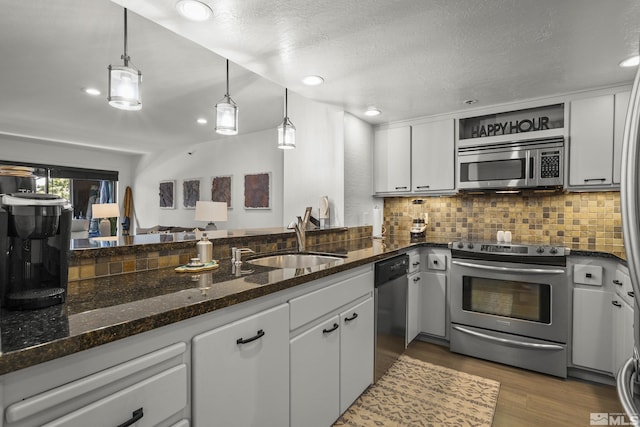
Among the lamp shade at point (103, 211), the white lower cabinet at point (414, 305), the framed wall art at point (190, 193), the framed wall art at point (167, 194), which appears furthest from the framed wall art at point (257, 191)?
the white lower cabinet at point (414, 305)

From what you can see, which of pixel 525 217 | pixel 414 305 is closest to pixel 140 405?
pixel 414 305

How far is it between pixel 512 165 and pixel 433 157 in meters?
0.70

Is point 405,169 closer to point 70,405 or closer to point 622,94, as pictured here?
point 622,94

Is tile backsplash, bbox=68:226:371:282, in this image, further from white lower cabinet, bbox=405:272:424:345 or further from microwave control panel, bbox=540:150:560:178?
microwave control panel, bbox=540:150:560:178

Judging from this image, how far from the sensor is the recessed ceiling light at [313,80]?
2379 mm

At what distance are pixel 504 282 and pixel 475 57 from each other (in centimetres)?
165

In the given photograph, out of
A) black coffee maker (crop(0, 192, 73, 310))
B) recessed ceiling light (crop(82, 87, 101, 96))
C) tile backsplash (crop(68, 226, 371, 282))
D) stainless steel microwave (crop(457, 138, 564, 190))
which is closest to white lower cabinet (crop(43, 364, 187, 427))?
black coffee maker (crop(0, 192, 73, 310))

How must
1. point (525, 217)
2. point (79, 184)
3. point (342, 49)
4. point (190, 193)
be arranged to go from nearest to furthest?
point (342, 49) < point (525, 217) < point (190, 193) < point (79, 184)

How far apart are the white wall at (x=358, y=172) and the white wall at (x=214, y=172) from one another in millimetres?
1816

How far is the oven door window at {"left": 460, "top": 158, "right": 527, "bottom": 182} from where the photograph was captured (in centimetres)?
276

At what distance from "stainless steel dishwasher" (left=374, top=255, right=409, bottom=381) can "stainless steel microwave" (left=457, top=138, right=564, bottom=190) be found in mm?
1056

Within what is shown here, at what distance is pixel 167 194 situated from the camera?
6758 millimetres

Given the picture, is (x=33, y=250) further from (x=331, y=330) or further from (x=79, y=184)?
(x=79, y=184)

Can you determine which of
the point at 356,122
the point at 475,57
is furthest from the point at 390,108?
the point at 475,57
